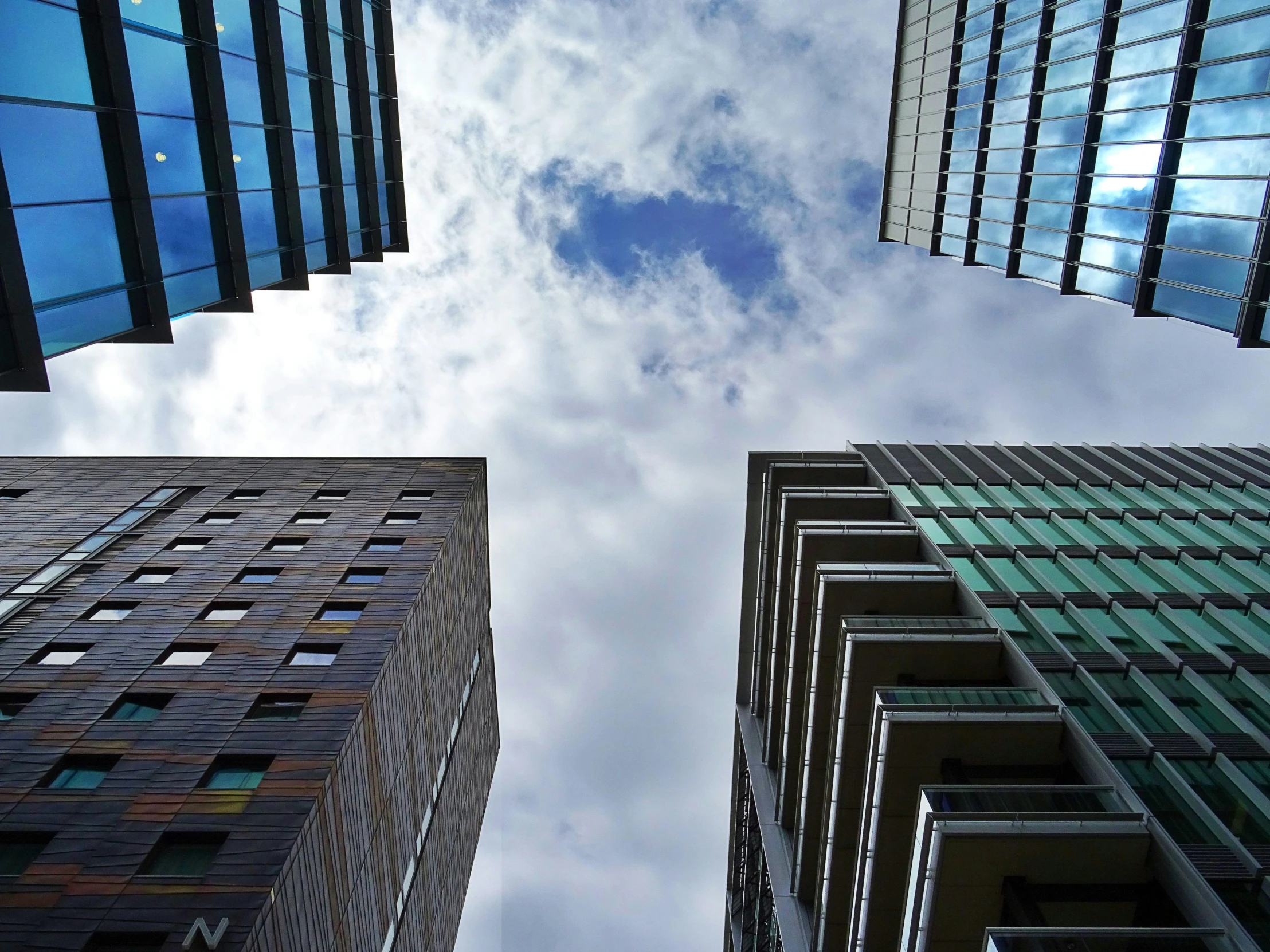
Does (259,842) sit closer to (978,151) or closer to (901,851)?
(901,851)

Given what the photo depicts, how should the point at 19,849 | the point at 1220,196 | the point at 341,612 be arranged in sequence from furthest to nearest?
the point at 341,612, the point at 19,849, the point at 1220,196

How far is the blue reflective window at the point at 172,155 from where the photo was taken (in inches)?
591

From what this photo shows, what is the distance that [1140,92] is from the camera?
66.7 ft

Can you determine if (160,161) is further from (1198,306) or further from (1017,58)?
(1017,58)

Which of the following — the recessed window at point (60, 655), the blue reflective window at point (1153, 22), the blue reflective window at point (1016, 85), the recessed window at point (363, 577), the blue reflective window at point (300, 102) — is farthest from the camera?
the recessed window at point (363, 577)

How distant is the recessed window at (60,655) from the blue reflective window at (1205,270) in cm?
3604

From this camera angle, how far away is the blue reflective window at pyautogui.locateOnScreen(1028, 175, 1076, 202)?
23.6 metres

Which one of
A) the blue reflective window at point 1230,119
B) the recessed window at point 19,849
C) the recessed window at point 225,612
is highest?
the blue reflective window at point 1230,119

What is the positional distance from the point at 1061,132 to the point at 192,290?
81.1 ft

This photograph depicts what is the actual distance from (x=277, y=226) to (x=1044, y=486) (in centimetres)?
3348

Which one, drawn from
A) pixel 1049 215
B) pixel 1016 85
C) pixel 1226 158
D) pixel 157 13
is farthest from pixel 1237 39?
pixel 157 13

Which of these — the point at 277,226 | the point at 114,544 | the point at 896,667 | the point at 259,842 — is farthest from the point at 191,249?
the point at 114,544

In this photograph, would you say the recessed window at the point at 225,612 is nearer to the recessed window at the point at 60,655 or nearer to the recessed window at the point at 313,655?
the recessed window at the point at 313,655

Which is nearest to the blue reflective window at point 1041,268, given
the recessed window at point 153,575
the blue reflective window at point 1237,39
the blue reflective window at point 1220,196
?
the blue reflective window at point 1220,196
